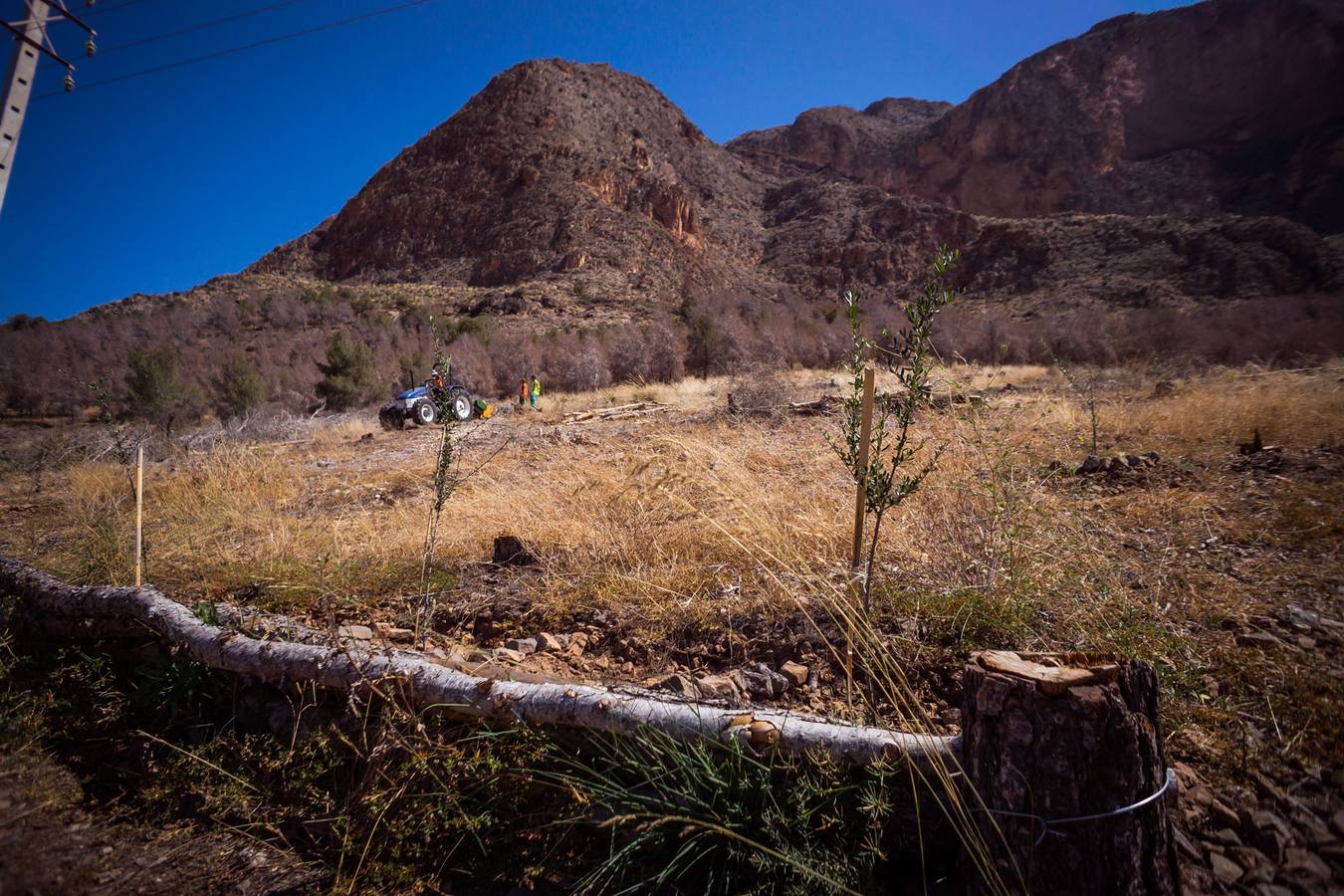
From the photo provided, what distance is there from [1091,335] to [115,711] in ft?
79.0

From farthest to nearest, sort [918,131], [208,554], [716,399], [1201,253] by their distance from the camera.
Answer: [918,131], [1201,253], [716,399], [208,554]

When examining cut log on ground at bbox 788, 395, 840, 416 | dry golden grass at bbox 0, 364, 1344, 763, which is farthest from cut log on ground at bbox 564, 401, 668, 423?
dry golden grass at bbox 0, 364, 1344, 763

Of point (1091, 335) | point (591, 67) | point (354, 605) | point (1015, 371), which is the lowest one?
point (354, 605)

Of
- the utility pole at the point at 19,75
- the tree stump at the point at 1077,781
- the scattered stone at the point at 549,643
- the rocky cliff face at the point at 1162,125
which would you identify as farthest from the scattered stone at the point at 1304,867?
the rocky cliff face at the point at 1162,125

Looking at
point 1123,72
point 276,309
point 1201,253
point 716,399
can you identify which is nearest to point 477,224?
point 276,309

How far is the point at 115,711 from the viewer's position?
253 cm

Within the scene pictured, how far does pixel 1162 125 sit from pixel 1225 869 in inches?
3347

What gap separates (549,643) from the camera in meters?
2.82

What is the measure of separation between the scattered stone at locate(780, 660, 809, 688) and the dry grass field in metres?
0.06

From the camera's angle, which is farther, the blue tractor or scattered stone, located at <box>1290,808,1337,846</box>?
the blue tractor

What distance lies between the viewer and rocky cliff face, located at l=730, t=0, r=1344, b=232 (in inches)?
1836

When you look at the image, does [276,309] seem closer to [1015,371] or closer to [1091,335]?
[1015,371]

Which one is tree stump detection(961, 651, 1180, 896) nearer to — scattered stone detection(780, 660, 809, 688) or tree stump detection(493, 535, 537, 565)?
scattered stone detection(780, 660, 809, 688)

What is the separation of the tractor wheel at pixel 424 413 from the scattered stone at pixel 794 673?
13.5 m
